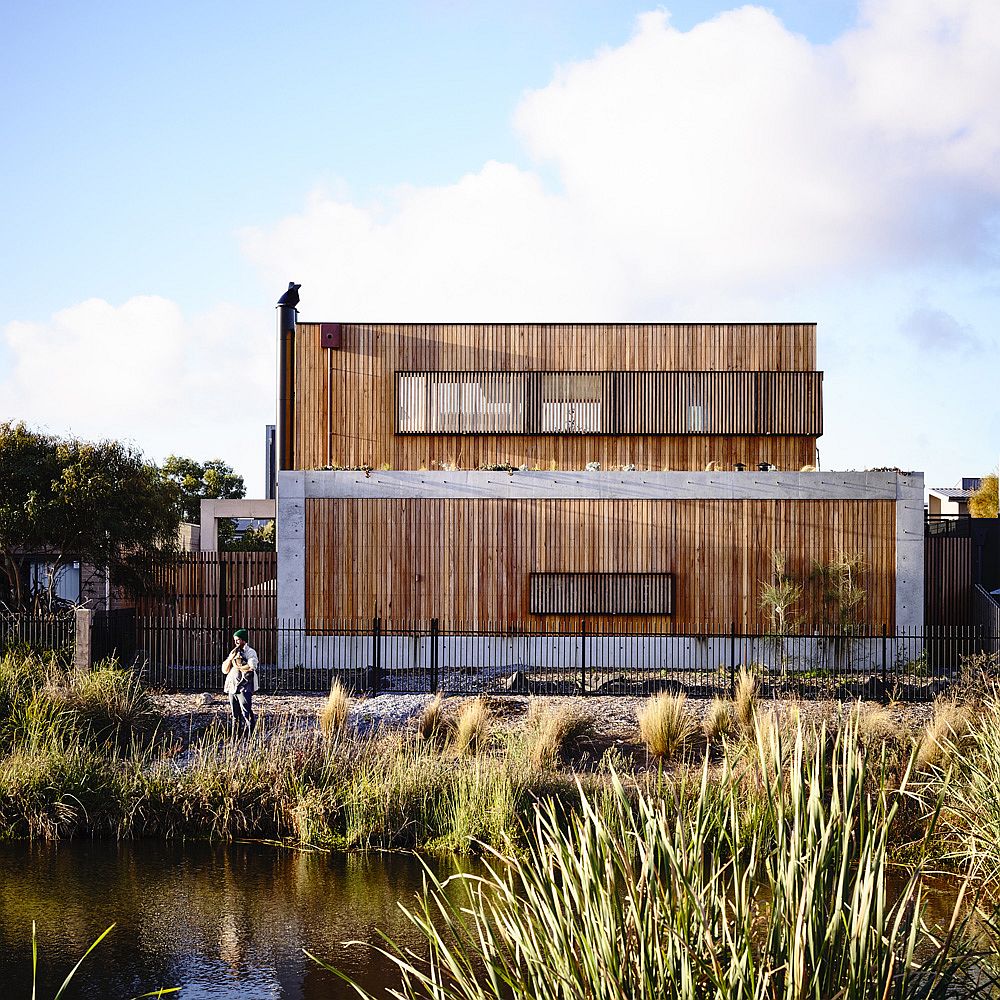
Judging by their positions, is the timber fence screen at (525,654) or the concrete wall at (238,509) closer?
the timber fence screen at (525,654)

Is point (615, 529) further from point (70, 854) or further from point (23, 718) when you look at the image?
point (70, 854)

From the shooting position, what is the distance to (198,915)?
9773 mm

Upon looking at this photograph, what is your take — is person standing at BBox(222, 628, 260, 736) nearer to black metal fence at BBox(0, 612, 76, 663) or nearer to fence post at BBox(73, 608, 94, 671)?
fence post at BBox(73, 608, 94, 671)

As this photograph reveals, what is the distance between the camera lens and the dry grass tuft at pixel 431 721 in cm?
1534

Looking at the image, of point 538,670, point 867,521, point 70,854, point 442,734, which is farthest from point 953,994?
point 867,521

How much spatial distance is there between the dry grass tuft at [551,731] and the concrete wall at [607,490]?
7.13 meters

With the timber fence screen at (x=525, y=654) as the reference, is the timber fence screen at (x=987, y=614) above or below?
above

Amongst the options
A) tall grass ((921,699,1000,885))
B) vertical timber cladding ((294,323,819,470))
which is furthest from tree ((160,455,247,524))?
tall grass ((921,699,1000,885))

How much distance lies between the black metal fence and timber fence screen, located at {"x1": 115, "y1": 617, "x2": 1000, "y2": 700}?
4.15 ft

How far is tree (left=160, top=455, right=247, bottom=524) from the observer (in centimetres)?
5094

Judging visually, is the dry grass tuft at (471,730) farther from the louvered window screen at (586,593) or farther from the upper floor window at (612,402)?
the upper floor window at (612,402)

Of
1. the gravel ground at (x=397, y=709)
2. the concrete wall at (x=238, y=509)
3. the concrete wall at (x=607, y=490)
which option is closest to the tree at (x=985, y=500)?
the concrete wall at (x=607, y=490)

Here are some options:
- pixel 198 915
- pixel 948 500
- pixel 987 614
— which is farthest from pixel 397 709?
pixel 948 500

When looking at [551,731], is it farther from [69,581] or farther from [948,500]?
[948,500]
